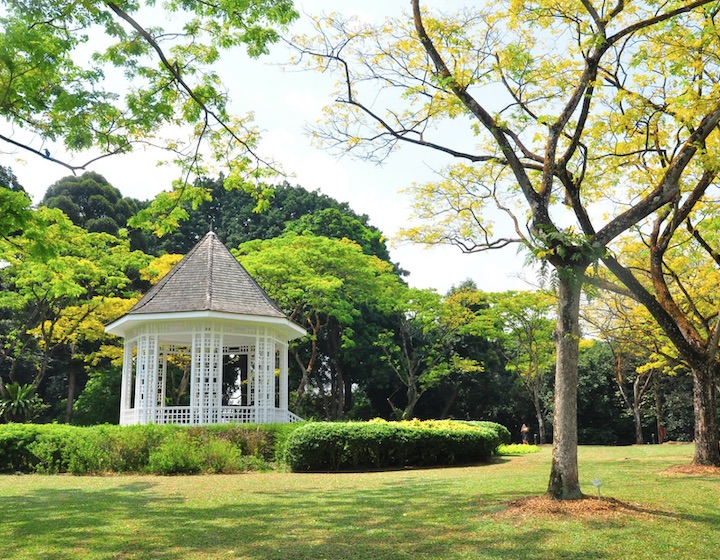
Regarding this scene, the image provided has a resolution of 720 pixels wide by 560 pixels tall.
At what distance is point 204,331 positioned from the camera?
670 inches

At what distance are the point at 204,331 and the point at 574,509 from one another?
38.6 feet

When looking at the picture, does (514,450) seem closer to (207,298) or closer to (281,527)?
(207,298)

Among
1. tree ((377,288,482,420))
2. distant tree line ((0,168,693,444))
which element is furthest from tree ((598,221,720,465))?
tree ((377,288,482,420))

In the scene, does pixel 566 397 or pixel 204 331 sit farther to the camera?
pixel 204 331

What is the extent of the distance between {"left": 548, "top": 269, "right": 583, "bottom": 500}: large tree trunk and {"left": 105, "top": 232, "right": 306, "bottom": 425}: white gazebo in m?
10.4

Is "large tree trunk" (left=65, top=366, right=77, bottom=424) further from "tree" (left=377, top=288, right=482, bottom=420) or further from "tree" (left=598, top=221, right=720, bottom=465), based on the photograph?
"tree" (left=598, top=221, right=720, bottom=465)

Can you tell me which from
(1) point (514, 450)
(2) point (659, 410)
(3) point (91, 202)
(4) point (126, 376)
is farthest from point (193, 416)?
(2) point (659, 410)

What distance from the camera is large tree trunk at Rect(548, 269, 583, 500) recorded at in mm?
7832

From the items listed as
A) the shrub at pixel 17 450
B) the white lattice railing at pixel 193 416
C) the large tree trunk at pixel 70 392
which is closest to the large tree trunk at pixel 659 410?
the white lattice railing at pixel 193 416

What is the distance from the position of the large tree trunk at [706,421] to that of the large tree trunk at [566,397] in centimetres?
638

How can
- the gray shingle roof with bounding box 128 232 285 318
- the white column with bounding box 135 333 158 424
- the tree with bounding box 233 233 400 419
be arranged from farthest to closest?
the tree with bounding box 233 233 400 419, the gray shingle roof with bounding box 128 232 285 318, the white column with bounding box 135 333 158 424

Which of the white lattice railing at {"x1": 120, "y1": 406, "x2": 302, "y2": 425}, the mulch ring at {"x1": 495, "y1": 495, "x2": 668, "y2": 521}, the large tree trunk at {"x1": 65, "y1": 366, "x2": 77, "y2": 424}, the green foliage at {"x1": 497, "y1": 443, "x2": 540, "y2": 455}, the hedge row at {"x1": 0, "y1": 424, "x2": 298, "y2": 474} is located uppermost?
the large tree trunk at {"x1": 65, "y1": 366, "x2": 77, "y2": 424}

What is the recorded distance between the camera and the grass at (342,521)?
5.88m

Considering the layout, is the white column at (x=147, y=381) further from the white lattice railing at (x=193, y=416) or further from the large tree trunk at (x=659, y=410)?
the large tree trunk at (x=659, y=410)
